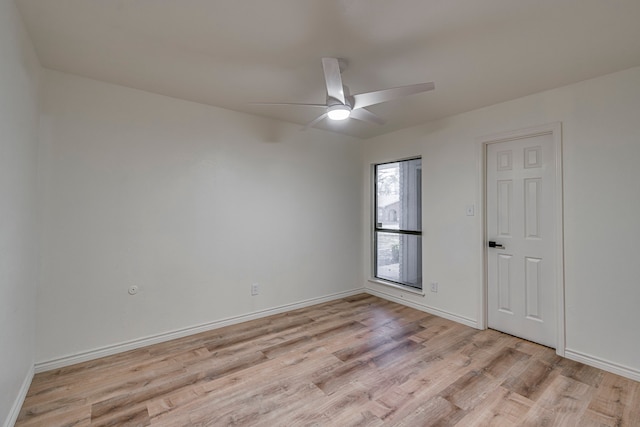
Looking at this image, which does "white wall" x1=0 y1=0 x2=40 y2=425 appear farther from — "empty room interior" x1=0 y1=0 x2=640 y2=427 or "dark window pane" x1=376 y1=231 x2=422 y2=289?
"dark window pane" x1=376 y1=231 x2=422 y2=289

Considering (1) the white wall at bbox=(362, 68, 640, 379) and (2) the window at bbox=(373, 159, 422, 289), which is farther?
(2) the window at bbox=(373, 159, 422, 289)

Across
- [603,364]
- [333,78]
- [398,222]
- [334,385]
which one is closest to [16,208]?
[333,78]

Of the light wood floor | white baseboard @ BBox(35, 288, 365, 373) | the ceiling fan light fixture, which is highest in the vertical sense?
the ceiling fan light fixture

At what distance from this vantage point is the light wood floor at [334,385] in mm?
1763

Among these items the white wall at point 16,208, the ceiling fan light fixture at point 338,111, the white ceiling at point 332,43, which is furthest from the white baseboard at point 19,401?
the ceiling fan light fixture at point 338,111

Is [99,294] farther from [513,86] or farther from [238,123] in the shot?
[513,86]

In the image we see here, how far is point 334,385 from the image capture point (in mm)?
2074

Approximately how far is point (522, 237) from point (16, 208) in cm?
411

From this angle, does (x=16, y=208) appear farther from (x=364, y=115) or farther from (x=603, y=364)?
(x=603, y=364)

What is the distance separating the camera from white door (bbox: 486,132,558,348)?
8.79 feet

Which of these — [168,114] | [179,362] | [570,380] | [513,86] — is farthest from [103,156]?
[570,380]

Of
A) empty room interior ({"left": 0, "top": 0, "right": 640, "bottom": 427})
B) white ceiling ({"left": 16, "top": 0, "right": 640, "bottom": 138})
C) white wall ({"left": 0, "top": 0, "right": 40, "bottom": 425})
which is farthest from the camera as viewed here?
empty room interior ({"left": 0, "top": 0, "right": 640, "bottom": 427})

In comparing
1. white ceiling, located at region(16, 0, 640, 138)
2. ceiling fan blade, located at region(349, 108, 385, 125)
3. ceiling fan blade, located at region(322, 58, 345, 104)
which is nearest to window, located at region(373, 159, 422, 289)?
white ceiling, located at region(16, 0, 640, 138)

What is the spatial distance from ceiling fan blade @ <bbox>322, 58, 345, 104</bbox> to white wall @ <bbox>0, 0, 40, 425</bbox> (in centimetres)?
168
